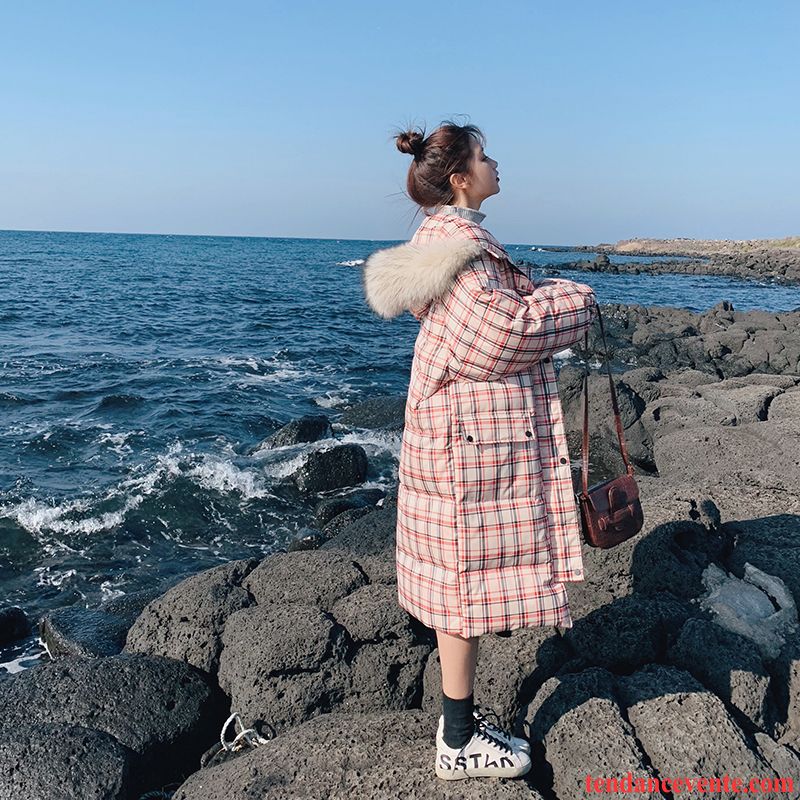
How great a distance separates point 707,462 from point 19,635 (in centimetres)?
661

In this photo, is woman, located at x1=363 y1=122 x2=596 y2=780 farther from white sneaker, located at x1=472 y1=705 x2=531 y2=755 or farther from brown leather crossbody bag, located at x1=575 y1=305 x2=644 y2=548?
brown leather crossbody bag, located at x1=575 y1=305 x2=644 y2=548

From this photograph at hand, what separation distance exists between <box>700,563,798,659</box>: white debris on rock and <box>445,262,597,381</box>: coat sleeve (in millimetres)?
2152

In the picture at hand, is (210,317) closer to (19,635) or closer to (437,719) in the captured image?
(19,635)

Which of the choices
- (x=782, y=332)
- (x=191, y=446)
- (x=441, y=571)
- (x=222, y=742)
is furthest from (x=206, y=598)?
(x=782, y=332)

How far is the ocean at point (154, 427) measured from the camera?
24.0 ft

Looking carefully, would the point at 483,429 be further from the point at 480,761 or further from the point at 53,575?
the point at 53,575

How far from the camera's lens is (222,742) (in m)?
3.68

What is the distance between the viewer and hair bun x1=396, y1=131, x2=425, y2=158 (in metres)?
2.62

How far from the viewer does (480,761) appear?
2.68m

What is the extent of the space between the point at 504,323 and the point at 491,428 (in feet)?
1.29

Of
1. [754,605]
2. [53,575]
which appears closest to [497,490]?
[754,605]

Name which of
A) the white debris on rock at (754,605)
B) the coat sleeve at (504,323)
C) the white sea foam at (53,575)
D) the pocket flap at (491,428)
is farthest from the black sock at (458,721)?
the white sea foam at (53,575)

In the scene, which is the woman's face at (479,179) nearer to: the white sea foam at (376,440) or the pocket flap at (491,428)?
the pocket flap at (491,428)

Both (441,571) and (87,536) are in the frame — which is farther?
(87,536)
